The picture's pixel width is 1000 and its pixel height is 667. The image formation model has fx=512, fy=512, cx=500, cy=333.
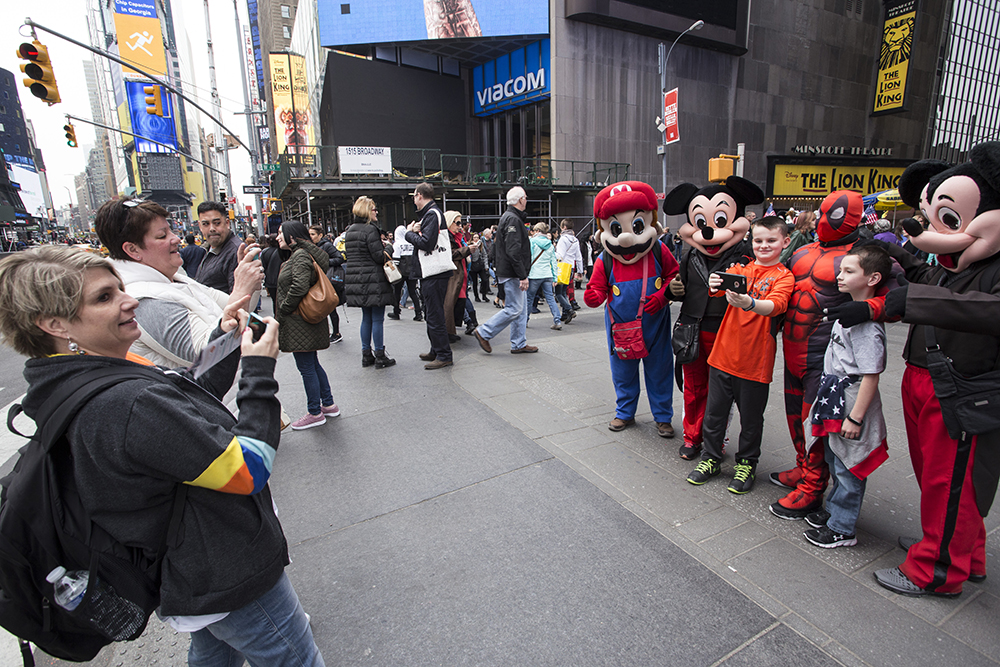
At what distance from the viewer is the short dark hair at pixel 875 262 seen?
98.9 inches

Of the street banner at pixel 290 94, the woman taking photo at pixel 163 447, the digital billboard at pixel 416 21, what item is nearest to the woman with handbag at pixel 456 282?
the woman taking photo at pixel 163 447

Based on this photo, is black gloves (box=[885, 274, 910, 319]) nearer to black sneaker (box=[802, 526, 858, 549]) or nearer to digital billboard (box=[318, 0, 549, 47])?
black sneaker (box=[802, 526, 858, 549])

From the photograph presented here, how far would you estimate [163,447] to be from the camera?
1.23 m

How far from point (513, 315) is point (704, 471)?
3.67 meters

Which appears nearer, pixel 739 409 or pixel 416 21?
pixel 739 409

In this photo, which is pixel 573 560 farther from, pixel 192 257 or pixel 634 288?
pixel 192 257

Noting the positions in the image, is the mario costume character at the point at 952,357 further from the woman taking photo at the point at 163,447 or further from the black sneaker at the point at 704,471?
the woman taking photo at the point at 163,447

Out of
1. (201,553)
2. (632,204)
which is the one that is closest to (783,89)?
(632,204)

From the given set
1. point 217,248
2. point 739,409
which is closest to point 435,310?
point 217,248

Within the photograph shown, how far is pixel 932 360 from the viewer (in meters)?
2.19

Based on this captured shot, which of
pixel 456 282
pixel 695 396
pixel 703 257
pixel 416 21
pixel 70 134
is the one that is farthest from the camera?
pixel 416 21

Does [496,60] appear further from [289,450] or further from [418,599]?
[418,599]

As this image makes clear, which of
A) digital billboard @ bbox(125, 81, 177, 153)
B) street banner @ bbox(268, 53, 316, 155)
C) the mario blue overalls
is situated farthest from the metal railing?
digital billboard @ bbox(125, 81, 177, 153)

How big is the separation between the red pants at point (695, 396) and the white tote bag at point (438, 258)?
3350 mm
